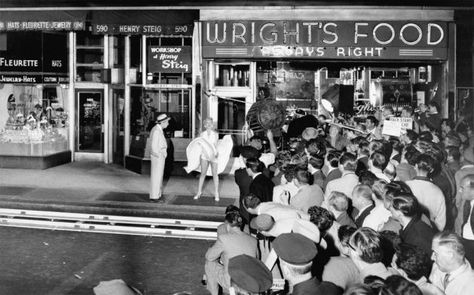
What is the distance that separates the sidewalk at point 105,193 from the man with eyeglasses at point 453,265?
784 centimetres

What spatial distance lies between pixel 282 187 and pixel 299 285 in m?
3.52

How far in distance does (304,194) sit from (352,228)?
6.27 feet

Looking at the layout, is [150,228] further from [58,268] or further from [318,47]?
[318,47]

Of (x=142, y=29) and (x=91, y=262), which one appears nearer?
(x=91, y=262)

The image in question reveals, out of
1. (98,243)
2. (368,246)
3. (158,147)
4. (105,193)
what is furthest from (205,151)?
(368,246)

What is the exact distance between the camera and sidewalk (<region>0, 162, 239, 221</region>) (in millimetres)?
13242

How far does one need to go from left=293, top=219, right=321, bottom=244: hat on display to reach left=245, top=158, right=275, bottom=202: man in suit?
246 centimetres

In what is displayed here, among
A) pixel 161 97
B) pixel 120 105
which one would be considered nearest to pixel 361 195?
pixel 161 97

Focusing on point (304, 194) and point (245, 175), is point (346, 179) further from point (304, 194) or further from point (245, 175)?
point (245, 175)

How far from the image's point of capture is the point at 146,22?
1772 centimetres

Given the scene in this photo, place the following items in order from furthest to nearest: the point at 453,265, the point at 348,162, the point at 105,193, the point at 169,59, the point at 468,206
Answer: the point at 169,59, the point at 105,193, the point at 348,162, the point at 468,206, the point at 453,265

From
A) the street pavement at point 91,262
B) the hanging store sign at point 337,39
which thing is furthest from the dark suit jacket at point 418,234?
the hanging store sign at point 337,39

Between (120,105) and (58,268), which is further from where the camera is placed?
(120,105)

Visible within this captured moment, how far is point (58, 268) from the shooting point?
9.11 meters
